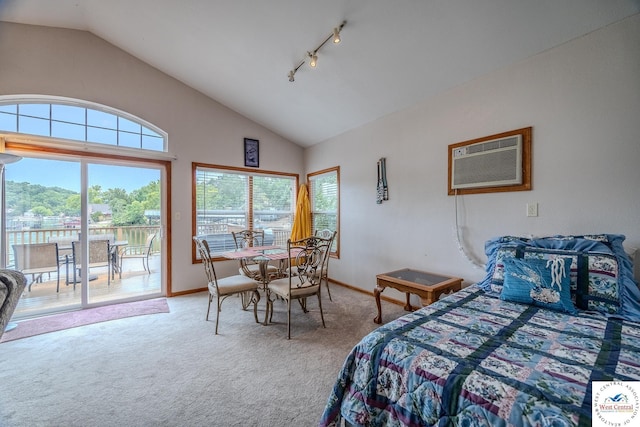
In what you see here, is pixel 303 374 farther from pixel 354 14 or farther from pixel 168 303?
pixel 354 14

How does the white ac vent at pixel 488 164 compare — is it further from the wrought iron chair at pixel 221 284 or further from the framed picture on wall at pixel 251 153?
the framed picture on wall at pixel 251 153

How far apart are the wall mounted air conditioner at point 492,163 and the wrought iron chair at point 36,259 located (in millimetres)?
5124

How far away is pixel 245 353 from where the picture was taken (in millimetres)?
2365

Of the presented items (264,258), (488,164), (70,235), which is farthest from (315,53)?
(70,235)

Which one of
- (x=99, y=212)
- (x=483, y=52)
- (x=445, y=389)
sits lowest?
(x=445, y=389)

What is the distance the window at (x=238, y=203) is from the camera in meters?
4.44

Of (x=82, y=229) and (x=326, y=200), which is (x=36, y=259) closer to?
(x=82, y=229)

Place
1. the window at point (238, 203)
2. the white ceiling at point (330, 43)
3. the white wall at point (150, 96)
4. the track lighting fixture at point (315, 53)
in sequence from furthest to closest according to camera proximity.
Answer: the window at point (238, 203)
the white wall at point (150, 96)
the track lighting fixture at point (315, 53)
the white ceiling at point (330, 43)

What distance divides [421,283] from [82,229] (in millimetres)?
4359

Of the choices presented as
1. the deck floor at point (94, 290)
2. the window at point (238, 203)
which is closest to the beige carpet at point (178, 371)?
the deck floor at point (94, 290)

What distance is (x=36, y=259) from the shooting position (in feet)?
11.0

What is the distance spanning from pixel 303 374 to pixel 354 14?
10.3ft

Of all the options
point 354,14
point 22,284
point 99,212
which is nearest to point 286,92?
point 354,14

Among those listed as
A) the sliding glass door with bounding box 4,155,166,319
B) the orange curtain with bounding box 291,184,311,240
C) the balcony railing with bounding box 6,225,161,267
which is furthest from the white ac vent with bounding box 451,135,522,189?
the balcony railing with bounding box 6,225,161,267
